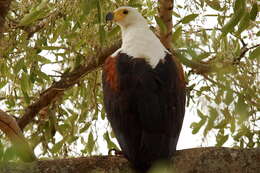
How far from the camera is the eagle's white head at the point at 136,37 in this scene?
3.42m

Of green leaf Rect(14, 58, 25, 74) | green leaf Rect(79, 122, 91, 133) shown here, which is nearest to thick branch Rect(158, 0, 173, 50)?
green leaf Rect(79, 122, 91, 133)

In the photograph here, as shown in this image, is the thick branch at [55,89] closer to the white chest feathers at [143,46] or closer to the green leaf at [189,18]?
the white chest feathers at [143,46]

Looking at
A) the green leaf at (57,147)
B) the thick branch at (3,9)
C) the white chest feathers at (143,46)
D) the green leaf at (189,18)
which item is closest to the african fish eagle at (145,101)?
the white chest feathers at (143,46)

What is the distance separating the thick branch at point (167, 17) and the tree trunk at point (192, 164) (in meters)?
1.15

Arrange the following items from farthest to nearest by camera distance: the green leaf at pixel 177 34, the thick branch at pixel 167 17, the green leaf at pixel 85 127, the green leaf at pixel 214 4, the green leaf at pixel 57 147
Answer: the green leaf at pixel 85 127 → the green leaf at pixel 57 147 → the green leaf at pixel 177 34 → the thick branch at pixel 167 17 → the green leaf at pixel 214 4

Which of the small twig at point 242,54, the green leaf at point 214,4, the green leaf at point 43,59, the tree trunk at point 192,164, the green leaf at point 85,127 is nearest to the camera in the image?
the tree trunk at point 192,164

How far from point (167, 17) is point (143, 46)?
0.37 meters

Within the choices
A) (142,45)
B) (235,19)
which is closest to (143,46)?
(142,45)

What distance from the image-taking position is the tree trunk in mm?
2729

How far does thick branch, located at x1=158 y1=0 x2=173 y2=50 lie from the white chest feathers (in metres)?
0.13

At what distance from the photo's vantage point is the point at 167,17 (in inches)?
151

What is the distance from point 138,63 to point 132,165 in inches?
25.2

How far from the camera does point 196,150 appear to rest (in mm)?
2828

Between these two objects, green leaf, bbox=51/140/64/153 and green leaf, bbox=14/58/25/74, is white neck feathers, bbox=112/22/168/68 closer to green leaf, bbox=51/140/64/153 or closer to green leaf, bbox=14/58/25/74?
green leaf, bbox=14/58/25/74
